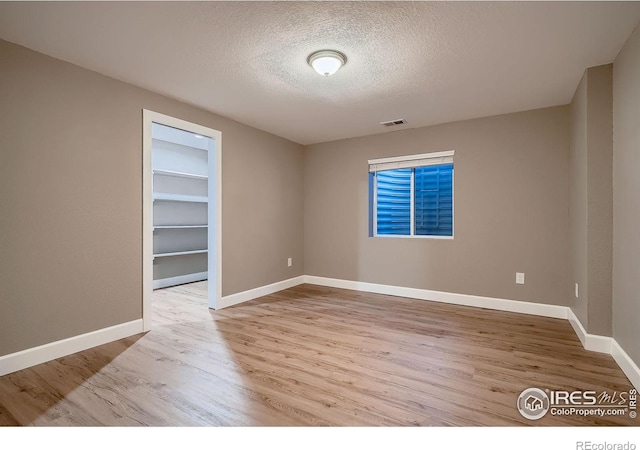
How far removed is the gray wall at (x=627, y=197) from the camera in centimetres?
206

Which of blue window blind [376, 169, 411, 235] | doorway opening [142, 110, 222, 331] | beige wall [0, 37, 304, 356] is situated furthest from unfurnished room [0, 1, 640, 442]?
doorway opening [142, 110, 222, 331]

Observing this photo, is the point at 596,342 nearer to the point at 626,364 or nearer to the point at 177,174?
the point at 626,364

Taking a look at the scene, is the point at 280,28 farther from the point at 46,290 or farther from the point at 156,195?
the point at 156,195

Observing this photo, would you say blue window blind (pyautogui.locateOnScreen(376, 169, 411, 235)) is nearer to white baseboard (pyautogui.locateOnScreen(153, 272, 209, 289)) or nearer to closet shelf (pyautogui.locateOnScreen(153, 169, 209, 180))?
closet shelf (pyautogui.locateOnScreen(153, 169, 209, 180))

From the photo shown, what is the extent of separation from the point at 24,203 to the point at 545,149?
4.85 meters

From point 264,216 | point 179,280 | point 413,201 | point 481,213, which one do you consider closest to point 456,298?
point 481,213

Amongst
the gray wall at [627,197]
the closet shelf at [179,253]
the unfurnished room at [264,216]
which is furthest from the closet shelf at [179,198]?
the gray wall at [627,197]

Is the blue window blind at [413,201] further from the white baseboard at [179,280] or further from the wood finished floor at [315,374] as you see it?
the white baseboard at [179,280]

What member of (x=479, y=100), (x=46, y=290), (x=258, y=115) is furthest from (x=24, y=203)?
(x=479, y=100)

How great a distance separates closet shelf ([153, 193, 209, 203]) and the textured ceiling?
2.19 metres

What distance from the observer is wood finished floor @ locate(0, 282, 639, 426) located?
1.75 meters

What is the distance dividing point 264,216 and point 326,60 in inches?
101

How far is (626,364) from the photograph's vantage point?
2.20 m

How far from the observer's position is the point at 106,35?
7.11 ft
